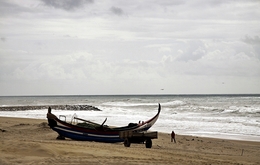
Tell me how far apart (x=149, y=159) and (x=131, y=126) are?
7.07m

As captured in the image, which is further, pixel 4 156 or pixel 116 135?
pixel 116 135

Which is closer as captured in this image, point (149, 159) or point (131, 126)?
point (149, 159)

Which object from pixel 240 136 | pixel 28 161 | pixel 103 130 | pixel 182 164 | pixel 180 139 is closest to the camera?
pixel 28 161

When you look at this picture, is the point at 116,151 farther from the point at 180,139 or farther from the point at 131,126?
the point at 180,139

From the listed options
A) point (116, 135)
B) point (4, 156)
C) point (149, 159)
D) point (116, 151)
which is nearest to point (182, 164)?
point (149, 159)

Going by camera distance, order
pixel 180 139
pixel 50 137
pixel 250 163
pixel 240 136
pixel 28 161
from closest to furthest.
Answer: pixel 28 161
pixel 250 163
pixel 50 137
pixel 180 139
pixel 240 136

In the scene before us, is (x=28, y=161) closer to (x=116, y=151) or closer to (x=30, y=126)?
(x=116, y=151)

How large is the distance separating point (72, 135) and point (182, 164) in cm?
859

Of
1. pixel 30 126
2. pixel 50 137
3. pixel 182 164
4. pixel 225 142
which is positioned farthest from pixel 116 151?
pixel 30 126

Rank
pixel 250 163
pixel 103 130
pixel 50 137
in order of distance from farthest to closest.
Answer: pixel 50 137 < pixel 103 130 < pixel 250 163

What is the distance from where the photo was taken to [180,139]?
22859 millimetres

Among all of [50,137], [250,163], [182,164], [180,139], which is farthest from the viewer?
[180,139]

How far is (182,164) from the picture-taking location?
40.7 feet

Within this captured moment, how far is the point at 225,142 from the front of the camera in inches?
878
